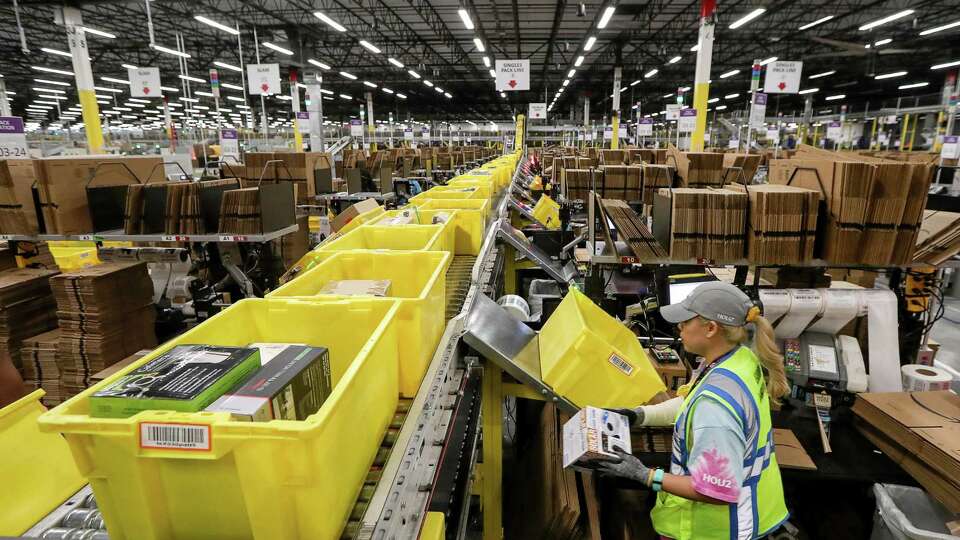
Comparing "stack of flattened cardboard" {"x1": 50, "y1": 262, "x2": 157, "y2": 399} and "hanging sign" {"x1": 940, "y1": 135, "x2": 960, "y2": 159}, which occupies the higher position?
"hanging sign" {"x1": 940, "y1": 135, "x2": 960, "y2": 159}

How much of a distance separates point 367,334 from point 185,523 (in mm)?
710

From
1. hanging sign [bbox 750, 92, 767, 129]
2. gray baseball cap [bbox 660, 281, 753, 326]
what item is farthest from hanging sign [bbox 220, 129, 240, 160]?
hanging sign [bbox 750, 92, 767, 129]

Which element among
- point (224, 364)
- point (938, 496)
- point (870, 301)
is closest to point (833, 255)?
point (870, 301)

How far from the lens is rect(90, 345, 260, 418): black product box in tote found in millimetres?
987

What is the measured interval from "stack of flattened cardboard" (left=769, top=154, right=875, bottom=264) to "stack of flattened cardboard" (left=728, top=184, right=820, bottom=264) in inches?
3.5

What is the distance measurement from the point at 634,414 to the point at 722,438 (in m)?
0.56

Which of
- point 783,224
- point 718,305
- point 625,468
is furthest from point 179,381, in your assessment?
point 783,224

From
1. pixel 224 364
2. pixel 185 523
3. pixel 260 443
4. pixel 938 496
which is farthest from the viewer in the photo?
pixel 938 496

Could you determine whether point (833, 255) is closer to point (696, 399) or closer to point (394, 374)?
point (696, 399)

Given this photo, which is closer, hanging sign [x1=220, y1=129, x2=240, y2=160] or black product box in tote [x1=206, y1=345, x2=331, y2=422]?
black product box in tote [x1=206, y1=345, x2=331, y2=422]

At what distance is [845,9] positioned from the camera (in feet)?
59.2

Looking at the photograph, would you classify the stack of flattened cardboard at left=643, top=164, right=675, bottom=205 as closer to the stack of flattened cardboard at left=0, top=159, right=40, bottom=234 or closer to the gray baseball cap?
the gray baseball cap

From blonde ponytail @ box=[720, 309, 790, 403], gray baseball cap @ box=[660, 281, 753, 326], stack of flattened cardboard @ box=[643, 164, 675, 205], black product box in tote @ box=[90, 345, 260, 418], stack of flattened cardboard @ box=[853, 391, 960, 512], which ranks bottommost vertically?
stack of flattened cardboard @ box=[853, 391, 960, 512]

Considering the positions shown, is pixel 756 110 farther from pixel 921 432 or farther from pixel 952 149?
pixel 921 432
